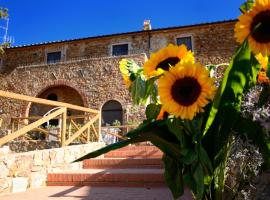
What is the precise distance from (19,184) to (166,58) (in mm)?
3726

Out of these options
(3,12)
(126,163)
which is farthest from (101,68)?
(126,163)

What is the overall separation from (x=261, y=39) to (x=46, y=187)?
4343mm

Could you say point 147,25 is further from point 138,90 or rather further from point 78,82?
point 138,90

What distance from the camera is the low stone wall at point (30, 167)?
3694 mm

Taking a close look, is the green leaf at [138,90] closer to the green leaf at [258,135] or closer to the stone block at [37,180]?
the green leaf at [258,135]

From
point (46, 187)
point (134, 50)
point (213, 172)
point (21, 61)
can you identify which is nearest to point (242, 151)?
point (213, 172)

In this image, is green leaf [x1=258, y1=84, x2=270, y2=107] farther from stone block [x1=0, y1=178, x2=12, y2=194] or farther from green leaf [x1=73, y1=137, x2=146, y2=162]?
stone block [x1=0, y1=178, x2=12, y2=194]

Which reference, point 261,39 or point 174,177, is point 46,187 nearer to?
point 174,177

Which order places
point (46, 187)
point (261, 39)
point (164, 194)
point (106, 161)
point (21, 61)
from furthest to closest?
point (21, 61), point (106, 161), point (46, 187), point (164, 194), point (261, 39)

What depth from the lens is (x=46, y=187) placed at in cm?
435

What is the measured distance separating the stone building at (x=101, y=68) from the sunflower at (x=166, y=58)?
1164 cm

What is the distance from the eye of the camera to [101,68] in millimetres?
13617

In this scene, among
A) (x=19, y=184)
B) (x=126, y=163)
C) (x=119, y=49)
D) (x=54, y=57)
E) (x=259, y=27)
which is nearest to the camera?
(x=259, y=27)

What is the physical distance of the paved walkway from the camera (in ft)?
11.2
